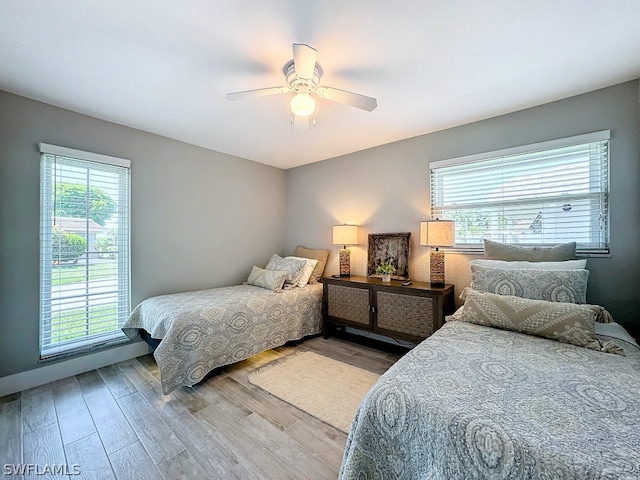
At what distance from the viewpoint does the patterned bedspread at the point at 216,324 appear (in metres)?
2.22

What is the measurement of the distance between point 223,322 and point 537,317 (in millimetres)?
2417

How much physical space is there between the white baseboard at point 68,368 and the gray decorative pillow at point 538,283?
3422 millimetres

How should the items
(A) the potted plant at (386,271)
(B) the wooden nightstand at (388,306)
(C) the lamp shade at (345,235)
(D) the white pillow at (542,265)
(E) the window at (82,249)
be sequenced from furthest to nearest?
(C) the lamp shade at (345,235)
(A) the potted plant at (386,271)
(B) the wooden nightstand at (388,306)
(E) the window at (82,249)
(D) the white pillow at (542,265)

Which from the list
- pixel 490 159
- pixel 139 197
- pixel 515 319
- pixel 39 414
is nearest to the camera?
pixel 515 319

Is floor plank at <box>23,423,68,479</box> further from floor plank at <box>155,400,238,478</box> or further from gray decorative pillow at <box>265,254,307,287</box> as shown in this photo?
gray decorative pillow at <box>265,254,307,287</box>

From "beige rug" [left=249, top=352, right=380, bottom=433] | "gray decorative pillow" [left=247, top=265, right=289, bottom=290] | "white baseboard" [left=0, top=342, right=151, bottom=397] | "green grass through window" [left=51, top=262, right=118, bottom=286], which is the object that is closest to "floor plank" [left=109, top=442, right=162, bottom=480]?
"beige rug" [left=249, top=352, right=380, bottom=433]

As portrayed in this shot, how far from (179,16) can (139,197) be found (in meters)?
2.05

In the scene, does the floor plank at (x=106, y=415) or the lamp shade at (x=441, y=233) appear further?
the lamp shade at (x=441, y=233)

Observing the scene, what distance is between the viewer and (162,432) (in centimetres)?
176

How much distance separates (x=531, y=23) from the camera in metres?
1.50

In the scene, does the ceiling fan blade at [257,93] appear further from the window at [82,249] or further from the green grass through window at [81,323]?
the green grass through window at [81,323]

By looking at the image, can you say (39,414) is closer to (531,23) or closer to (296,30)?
(296,30)

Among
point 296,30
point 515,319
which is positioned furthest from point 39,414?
point 515,319

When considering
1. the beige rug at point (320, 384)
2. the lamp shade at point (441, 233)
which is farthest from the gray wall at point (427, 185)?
the beige rug at point (320, 384)
